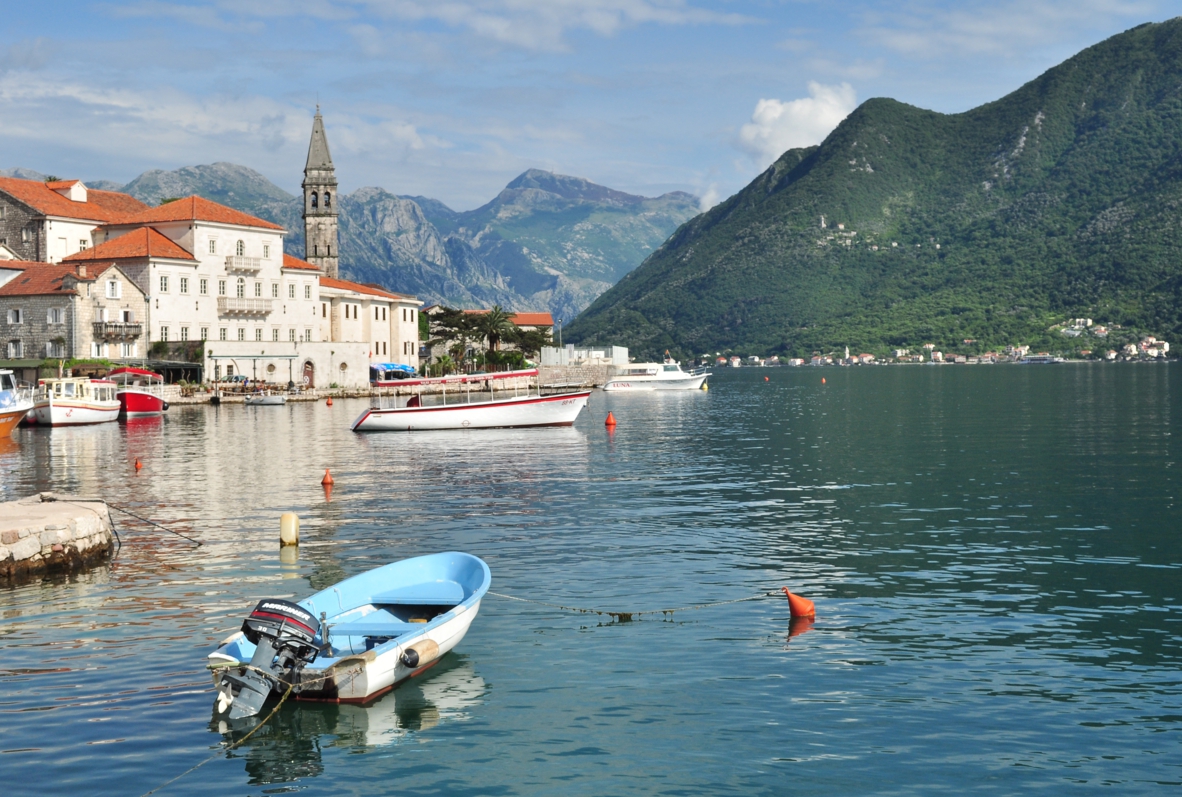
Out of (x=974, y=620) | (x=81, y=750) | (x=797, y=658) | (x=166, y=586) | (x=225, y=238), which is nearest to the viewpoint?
(x=81, y=750)

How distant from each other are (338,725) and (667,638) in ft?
19.9

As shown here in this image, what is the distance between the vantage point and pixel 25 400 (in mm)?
66875

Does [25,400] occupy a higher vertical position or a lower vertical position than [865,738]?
higher

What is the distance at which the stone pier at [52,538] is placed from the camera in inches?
882

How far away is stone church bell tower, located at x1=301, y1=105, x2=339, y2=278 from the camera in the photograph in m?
138

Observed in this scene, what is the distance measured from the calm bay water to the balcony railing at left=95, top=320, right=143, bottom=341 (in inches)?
2318

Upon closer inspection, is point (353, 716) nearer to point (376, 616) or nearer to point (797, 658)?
point (376, 616)

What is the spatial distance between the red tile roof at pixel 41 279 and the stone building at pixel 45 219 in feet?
26.0

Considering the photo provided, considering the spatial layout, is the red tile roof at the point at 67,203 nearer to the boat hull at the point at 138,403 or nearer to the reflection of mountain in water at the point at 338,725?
the boat hull at the point at 138,403

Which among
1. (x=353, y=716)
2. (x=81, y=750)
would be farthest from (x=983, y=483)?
(x=81, y=750)

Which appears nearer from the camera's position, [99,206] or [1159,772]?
[1159,772]

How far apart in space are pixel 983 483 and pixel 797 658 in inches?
924

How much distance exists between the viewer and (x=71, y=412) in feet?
235

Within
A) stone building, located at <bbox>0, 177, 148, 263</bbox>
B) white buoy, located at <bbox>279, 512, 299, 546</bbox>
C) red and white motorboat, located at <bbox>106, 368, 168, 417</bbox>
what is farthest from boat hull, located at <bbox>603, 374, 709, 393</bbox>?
white buoy, located at <bbox>279, 512, 299, 546</bbox>
